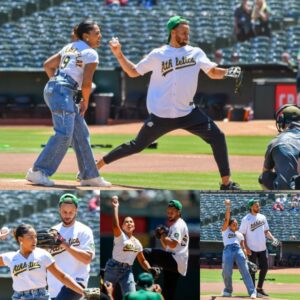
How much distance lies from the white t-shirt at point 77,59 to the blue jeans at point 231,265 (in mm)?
2561

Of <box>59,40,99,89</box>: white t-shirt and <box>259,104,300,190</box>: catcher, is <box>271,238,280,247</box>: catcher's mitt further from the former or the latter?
<box>59,40,99,89</box>: white t-shirt

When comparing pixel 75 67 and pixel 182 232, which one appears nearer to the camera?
pixel 182 232

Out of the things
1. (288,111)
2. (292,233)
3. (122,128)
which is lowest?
(122,128)

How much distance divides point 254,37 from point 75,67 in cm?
2155

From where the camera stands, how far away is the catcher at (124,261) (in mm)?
10086

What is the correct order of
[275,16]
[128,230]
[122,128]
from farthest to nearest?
[275,16] → [122,128] → [128,230]

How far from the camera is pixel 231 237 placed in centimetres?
1068

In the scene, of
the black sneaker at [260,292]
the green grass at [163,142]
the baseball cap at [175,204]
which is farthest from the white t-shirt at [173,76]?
the green grass at [163,142]

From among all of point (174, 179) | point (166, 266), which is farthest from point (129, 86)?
point (166, 266)

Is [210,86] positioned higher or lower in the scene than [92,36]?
lower

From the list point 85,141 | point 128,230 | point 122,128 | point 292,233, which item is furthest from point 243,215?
point 122,128

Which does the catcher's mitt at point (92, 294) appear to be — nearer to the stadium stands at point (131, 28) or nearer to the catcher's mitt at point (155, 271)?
the catcher's mitt at point (155, 271)

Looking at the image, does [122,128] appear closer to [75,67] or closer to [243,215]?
[75,67]

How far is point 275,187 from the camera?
11.7m
